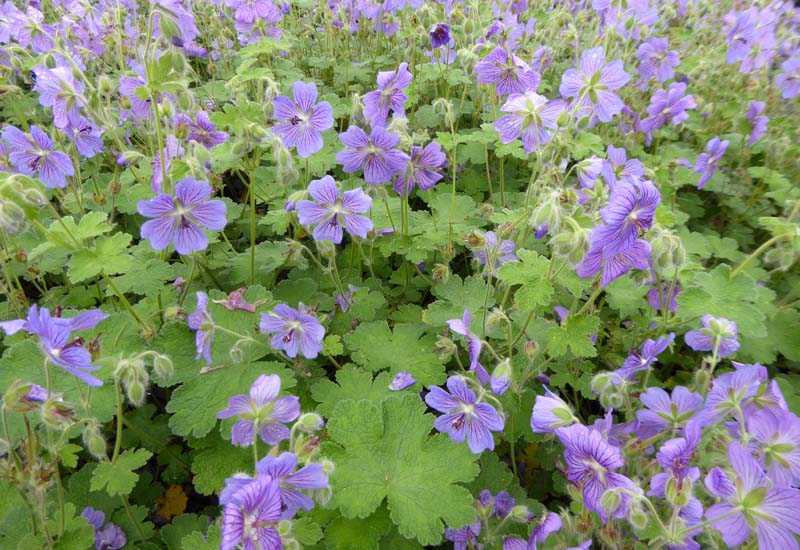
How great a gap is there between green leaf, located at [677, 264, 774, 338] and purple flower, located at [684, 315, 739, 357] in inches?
3.6

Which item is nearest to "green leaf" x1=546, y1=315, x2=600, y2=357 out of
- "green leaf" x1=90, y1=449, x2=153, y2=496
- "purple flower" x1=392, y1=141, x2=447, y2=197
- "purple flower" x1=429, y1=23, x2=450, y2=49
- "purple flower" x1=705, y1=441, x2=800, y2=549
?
"purple flower" x1=705, y1=441, x2=800, y2=549

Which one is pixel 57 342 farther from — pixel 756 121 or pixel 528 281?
pixel 756 121

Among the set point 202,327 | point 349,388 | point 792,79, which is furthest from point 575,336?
point 792,79

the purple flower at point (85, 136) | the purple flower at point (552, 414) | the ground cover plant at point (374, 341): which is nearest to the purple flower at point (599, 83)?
the ground cover plant at point (374, 341)

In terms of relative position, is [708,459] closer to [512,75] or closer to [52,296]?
[512,75]

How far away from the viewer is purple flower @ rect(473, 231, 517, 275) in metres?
2.10

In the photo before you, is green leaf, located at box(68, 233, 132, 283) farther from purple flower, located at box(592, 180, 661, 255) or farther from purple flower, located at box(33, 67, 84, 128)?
purple flower, located at box(592, 180, 661, 255)

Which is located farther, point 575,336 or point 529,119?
point 529,119

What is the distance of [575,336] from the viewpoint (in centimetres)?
185

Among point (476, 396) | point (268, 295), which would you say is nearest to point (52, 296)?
point (268, 295)

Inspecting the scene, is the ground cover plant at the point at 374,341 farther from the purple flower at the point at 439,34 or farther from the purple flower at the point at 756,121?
the purple flower at the point at 756,121

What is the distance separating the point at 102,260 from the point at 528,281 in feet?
5.26

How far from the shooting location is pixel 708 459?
163 centimetres

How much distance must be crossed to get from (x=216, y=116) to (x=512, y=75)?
145cm
